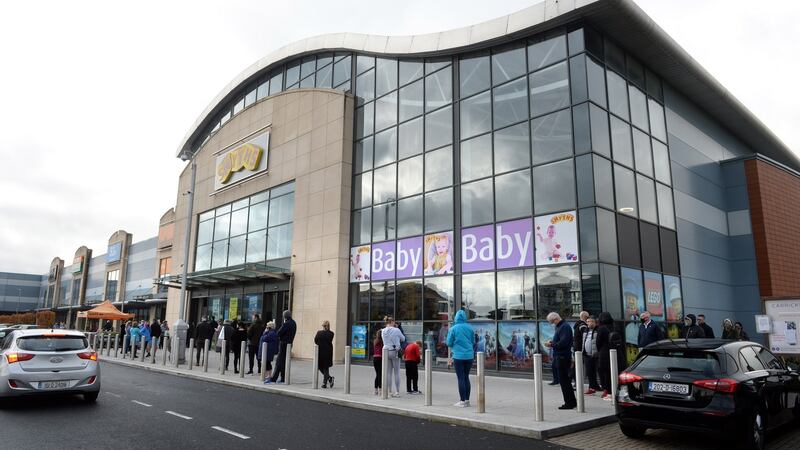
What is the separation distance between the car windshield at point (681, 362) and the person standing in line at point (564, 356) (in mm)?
2341

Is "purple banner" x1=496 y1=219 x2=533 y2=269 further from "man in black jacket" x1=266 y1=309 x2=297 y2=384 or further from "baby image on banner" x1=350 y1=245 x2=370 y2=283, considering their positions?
"man in black jacket" x1=266 y1=309 x2=297 y2=384

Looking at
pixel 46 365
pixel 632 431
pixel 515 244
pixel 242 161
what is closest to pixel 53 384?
pixel 46 365

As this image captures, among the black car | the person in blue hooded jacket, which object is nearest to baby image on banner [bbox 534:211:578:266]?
the person in blue hooded jacket

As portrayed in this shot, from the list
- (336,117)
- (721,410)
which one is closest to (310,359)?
(336,117)

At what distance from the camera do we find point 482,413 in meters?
9.27

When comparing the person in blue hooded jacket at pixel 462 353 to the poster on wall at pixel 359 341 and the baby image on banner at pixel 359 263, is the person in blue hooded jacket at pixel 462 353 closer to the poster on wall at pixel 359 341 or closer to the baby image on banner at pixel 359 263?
the poster on wall at pixel 359 341

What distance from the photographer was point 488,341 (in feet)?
53.2

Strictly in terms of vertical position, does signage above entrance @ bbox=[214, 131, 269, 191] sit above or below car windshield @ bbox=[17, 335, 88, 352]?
above

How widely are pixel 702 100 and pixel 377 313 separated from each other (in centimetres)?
1558

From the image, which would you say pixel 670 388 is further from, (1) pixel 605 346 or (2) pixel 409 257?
(2) pixel 409 257

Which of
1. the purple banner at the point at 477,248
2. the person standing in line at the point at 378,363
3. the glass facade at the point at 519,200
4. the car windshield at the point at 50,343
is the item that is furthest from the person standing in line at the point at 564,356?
the car windshield at the point at 50,343

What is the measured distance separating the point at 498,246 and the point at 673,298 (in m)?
6.04

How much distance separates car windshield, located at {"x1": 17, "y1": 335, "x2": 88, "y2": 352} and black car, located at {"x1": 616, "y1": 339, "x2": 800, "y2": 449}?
10.1 m

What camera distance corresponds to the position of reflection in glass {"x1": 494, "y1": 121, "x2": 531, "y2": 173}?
655 inches
